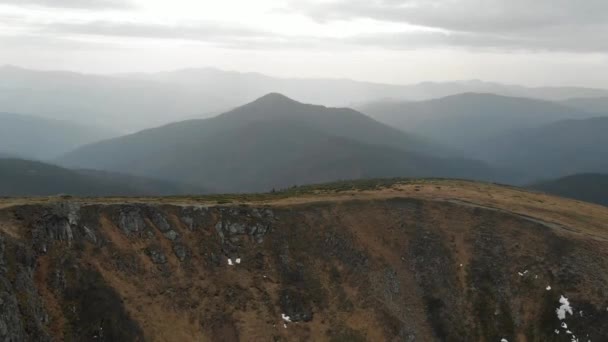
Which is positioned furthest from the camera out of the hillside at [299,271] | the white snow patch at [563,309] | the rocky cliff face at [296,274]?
the white snow patch at [563,309]

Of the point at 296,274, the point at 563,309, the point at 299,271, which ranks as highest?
the point at 299,271

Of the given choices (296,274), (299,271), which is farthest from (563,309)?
(296,274)

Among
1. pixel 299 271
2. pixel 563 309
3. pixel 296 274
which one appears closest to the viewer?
pixel 563 309

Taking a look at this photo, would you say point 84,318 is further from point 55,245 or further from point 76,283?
point 55,245

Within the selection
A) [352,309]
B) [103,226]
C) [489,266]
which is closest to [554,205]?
[489,266]

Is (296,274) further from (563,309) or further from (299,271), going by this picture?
(563,309)
